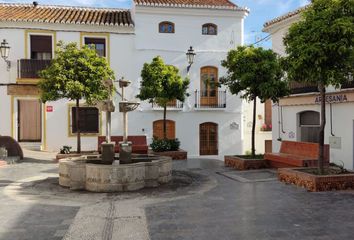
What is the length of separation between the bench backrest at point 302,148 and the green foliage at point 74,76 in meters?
7.16

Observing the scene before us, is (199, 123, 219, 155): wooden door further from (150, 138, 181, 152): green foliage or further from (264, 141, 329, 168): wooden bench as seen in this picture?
(264, 141, 329, 168): wooden bench

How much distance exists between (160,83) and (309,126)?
6387 mm

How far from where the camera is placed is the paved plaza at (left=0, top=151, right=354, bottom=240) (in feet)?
18.3

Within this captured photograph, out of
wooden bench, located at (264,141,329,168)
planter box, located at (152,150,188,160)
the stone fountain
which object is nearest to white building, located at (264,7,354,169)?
wooden bench, located at (264,141,329,168)

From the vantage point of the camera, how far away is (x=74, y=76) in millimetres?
14211

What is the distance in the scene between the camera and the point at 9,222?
6234 millimetres

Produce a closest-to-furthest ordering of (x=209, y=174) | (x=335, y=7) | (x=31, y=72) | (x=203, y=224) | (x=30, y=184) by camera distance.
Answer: (x=203, y=224)
(x=335, y=7)
(x=30, y=184)
(x=209, y=174)
(x=31, y=72)

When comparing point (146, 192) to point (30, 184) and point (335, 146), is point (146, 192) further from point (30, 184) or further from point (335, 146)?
point (335, 146)

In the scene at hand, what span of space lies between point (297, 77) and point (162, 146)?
25.9 feet

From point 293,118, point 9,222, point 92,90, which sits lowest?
point 9,222

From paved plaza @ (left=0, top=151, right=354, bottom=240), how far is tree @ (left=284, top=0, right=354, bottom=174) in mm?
2068

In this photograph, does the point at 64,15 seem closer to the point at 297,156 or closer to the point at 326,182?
the point at 297,156

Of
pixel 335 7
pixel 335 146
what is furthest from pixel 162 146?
pixel 335 7

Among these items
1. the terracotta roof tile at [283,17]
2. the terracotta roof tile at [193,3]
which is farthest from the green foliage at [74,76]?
the terracotta roof tile at [283,17]
